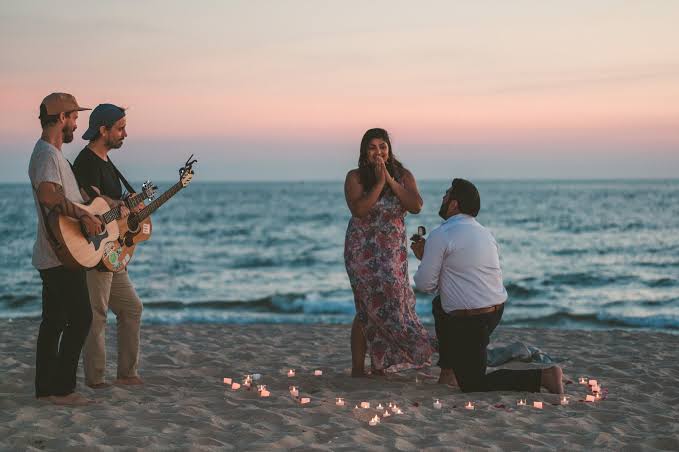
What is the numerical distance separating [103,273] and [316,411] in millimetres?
1726

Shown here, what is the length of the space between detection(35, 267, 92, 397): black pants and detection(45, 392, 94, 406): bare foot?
1.2 inches

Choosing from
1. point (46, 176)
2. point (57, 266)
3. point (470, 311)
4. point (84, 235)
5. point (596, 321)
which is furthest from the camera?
point (596, 321)

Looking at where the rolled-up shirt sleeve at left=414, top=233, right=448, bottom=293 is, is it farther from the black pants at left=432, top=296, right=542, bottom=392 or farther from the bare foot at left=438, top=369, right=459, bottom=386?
the bare foot at left=438, top=369, right=459, bottom=386

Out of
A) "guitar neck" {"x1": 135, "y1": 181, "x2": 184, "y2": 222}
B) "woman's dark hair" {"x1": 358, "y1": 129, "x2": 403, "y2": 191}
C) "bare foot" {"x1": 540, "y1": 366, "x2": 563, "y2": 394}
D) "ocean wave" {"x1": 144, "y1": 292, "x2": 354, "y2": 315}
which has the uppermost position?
"woman's dark hair" {"x1": 358, "y1": 129, "x2": 403, "y2": 191}

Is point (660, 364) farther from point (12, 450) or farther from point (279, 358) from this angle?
point (12, 450)

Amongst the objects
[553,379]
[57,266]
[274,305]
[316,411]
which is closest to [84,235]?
[57,266]

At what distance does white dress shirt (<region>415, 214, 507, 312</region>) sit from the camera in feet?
17.6

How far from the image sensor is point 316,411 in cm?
502

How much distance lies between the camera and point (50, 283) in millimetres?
4836

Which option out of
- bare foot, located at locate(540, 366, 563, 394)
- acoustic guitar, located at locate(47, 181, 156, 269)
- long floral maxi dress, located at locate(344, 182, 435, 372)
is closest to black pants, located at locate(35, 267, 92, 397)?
acoustic guitar, located at locate(47, 181, 156, 269)

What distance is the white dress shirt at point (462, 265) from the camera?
5.36 metres

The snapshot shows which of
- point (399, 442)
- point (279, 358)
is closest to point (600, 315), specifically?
point (279, 358)

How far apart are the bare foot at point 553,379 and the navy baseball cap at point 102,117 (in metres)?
3.43

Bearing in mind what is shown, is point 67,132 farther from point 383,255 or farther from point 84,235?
point 383,255
